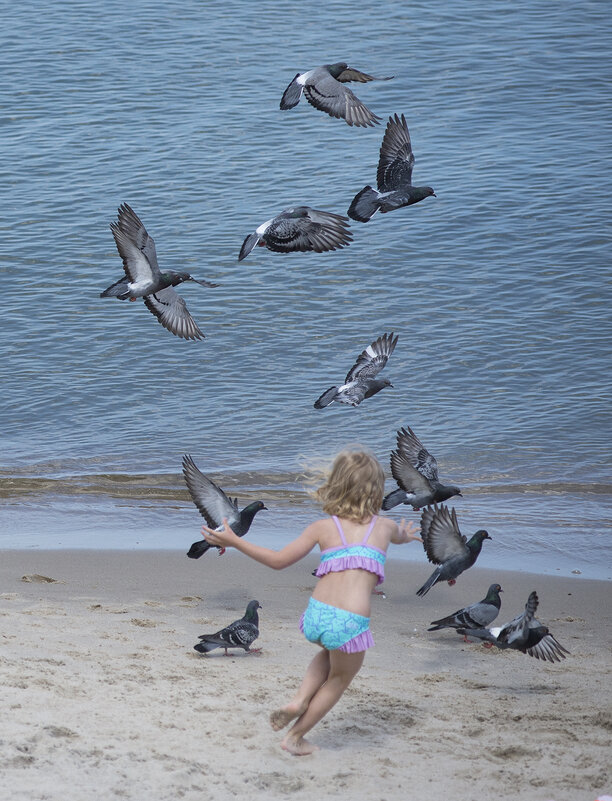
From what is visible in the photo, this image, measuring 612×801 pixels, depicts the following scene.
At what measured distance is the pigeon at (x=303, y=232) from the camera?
25.0 feet

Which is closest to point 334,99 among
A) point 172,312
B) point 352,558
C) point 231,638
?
point 172,312

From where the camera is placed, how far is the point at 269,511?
418 inches

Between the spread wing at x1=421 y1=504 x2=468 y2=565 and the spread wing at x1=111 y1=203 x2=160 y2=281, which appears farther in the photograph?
the spread wing at x1=111 y1=203 x2=160 y2=281

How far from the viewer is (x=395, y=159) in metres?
9.07

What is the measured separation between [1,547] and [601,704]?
17.1 ft

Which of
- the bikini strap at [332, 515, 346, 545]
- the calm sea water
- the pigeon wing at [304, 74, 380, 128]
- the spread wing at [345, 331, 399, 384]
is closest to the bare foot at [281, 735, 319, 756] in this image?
the bikini strap at [332, 515, 346, 545]

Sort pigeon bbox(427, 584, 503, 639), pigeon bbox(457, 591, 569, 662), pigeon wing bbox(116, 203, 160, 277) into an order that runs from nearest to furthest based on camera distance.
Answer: pigeon bbox(457, 591, 569, 662) → pigeon bbox(427, 584, 503, 639) → pigeon wing bbox(116, 203, 160, 277)

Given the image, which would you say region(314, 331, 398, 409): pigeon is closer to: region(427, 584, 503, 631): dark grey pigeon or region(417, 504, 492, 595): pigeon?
region(417, 504, 492, 595): pigeon

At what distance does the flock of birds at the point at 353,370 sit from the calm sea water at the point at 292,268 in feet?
4.79

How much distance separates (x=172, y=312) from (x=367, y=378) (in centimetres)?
169

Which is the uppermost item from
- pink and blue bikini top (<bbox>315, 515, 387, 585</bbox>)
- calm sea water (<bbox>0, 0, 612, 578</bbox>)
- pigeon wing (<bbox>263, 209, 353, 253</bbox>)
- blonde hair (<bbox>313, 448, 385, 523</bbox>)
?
pigeon wing (<bbox>263, 209, 353, 253</bbox>)

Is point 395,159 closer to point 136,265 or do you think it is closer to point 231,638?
point 136,265

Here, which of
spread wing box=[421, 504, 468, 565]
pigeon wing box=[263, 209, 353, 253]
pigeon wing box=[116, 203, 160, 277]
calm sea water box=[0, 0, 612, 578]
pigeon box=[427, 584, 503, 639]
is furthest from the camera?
calm sea water box=[0, 0, 612, 578]

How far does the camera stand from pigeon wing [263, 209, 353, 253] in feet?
25.0
